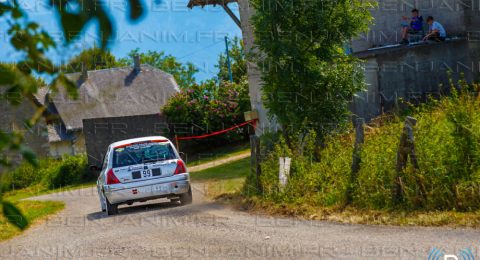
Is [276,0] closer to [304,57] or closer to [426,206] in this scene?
[304,57]

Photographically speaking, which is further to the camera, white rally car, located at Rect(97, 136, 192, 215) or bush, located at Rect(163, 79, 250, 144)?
bush, located at Rect(163, 79, 250, 144)

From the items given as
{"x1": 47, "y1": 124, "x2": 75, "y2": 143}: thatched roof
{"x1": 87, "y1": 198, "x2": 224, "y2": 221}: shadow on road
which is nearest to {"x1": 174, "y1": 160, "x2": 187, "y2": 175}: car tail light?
{"x1": 87, "y1": 198, "x2": 224, "y2": 221}: shadow on road

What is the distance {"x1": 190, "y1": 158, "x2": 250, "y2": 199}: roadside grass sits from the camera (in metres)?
17.4

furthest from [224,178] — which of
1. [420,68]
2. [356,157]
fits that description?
[356,157]

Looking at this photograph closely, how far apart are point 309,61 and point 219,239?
263 inches

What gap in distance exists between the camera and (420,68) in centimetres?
2209

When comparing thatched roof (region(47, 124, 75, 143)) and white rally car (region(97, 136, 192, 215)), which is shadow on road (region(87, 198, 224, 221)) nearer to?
white rally car (region(97, 136, 192, 215))

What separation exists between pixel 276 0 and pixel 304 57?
1300 mm

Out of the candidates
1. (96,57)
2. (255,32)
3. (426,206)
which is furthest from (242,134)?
(96,57)

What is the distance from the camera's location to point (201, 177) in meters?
23.5

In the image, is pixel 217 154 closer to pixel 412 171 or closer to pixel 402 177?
pixel 402 177

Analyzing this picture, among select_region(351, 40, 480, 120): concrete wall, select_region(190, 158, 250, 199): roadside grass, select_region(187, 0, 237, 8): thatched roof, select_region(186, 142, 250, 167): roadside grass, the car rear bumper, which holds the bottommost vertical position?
select_region(186, 142, 250, 167): roadside grass

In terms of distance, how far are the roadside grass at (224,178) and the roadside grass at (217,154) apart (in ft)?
11.3

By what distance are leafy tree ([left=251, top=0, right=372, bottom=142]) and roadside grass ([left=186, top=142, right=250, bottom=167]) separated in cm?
1424
